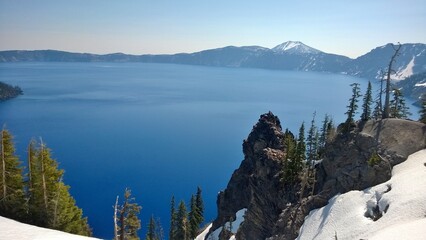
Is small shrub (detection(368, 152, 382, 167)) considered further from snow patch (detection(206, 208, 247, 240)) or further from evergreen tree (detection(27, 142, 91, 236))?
evergreen tree (detection(27, 142, 91, 236))

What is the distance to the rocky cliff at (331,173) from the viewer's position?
36.9 metres

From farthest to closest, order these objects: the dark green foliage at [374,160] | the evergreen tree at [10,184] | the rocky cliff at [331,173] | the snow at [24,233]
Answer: the rocky cliff at [331,173] → the dark green foliage at [374,160] → the evergreen tree at [10,184] → the snow at [24,233]

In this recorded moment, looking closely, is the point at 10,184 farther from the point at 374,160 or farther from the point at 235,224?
the point at 235,224

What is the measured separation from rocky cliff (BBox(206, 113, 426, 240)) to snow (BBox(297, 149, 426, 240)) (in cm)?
157

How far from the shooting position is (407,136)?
38.7 m

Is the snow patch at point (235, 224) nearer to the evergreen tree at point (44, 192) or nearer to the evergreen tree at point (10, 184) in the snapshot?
the evergreen tree at point (44, 192)

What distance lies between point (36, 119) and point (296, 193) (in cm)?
18023

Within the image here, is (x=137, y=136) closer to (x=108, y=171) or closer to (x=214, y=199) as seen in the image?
(x=108, y=171)

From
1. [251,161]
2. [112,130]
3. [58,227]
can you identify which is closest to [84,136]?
[112,130]

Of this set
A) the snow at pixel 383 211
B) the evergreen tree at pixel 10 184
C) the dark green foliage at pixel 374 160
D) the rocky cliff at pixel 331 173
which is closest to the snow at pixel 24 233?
the evergreen tree at pixel 10 184

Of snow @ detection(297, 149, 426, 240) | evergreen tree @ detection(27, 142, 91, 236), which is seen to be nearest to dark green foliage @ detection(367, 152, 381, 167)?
snow @ detection(297, 149, 426, 240)

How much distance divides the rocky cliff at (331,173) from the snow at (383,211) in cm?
157

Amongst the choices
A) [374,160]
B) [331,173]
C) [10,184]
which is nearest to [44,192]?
[10,184]

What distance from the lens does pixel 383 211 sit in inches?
1111
